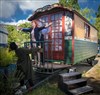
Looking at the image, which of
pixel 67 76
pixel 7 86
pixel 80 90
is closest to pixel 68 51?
pixel 67 76

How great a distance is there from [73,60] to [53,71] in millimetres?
1442

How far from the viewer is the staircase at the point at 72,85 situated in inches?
249

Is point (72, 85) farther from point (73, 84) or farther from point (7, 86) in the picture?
point (7, 86)

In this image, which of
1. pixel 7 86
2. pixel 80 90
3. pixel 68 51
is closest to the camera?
pixel 7 86

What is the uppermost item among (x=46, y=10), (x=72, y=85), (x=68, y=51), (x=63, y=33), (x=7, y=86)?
(x=46, y=10)

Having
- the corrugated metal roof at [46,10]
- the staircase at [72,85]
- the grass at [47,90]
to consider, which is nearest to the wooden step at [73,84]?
the staircase at [72,85]

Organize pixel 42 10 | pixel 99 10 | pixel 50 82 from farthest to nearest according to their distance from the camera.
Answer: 1. pixel 99 10
2. pixel 42 10
3. pixel 50 82

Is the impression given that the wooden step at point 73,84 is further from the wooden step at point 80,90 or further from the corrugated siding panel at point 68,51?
the corrugated siding panel at point 68,51

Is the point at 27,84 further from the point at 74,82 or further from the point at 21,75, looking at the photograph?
the point at 74,82

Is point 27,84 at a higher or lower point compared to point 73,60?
lower

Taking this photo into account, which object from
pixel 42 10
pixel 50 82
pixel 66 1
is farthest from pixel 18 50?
pixel 66 1

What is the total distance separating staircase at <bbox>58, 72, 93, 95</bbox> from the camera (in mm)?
6332

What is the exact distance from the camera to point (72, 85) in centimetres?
659

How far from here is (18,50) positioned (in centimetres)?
629
